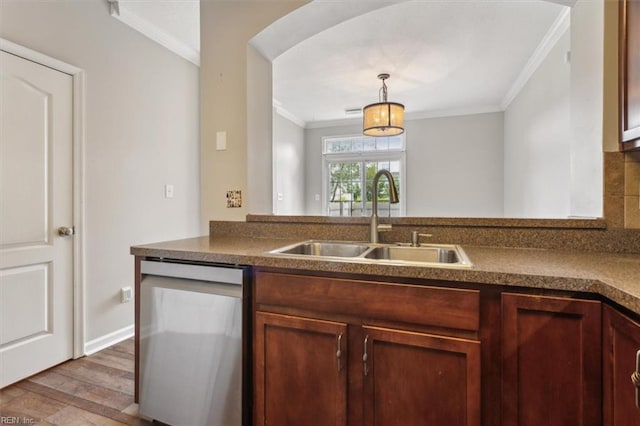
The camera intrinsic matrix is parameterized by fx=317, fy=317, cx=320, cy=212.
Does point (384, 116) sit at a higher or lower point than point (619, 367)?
higher

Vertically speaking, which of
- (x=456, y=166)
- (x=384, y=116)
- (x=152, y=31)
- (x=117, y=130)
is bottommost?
(x=117, y=130)

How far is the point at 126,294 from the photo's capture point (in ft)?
8.34

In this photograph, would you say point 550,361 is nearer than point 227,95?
Yes

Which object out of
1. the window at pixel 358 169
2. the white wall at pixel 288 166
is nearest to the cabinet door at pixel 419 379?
the white wall at pixel 288 166

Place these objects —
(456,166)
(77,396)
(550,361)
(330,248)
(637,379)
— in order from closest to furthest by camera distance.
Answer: (637,379), (550,361), (330,248), (77,396), (456,166)

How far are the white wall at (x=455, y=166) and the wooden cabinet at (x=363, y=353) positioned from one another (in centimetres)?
478

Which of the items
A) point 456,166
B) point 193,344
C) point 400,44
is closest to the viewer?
point 193,344

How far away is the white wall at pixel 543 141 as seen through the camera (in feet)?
8.47

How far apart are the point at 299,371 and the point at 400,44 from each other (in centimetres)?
290

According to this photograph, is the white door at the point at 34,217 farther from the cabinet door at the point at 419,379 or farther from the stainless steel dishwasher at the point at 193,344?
the cabinet door at the point at 419,379

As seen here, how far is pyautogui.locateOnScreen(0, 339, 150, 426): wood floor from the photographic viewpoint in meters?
1.57

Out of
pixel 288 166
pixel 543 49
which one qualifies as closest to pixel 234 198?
pixel 543 49

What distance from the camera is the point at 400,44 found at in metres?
2.93
